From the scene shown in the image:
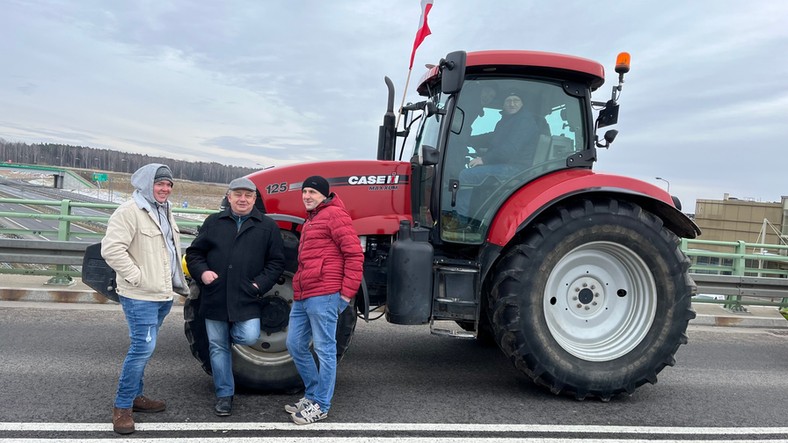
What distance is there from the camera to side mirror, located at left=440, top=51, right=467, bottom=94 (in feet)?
12.5

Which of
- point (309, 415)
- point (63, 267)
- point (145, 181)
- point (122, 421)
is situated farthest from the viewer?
point (63, 267)

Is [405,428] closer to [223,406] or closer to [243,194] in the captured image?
[223,406]

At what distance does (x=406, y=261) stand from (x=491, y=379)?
1365 mm

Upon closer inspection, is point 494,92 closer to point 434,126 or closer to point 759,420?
point 434,126

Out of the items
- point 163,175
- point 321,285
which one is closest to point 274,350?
point 321,285

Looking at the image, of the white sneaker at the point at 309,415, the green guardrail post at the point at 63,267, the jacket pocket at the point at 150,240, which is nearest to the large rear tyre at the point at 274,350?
the white sneaker at the point at 309,415

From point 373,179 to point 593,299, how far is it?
1.99 metres

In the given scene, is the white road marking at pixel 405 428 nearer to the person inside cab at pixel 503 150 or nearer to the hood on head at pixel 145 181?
the hood on head at pixel 145 181

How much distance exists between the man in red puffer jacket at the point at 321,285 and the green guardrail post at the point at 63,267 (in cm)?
540

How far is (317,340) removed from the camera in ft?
11.7

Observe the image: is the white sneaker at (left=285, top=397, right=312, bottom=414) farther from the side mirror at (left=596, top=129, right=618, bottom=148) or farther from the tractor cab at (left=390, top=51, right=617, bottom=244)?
the side mirror at (left=596, top=129, right=618, bottom=148)

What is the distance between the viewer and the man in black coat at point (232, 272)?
360cm

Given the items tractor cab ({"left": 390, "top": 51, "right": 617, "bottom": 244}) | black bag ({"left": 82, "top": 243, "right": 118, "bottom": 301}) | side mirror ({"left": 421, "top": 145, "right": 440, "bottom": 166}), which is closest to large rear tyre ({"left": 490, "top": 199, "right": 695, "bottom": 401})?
tractor cab ({"left": 390, "top": 51, "right": 617, "bottom": 244})

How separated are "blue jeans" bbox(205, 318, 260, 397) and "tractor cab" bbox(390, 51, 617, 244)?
4.99 feet
